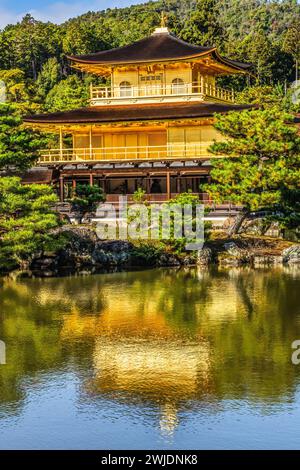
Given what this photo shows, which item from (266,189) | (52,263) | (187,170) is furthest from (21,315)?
(187,170)

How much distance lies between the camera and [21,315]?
2227 cm

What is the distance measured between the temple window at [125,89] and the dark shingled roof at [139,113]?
1.27 m

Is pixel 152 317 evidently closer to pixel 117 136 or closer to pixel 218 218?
pixel 218 218

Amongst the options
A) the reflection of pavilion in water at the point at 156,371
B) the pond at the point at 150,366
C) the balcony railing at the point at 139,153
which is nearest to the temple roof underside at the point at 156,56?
the balcony railing at the point at 139,153

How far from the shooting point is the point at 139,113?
3853cm

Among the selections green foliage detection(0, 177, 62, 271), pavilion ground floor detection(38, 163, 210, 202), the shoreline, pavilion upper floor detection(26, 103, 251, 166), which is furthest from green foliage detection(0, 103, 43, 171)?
pavilion upper floor detection(26, 103, 251, 166)

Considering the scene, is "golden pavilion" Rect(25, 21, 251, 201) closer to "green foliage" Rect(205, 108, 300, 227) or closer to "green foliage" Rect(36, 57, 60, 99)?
"green foliage" Rect(205, 108, 300, 227)

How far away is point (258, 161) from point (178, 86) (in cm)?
1040

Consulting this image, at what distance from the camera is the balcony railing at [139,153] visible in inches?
1502

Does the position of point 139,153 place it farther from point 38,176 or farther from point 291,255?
point 291,255

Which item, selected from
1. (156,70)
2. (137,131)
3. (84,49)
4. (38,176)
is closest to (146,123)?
(137,131)

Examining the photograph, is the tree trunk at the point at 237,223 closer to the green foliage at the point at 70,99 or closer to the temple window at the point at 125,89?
the temple window at the point at 125,89

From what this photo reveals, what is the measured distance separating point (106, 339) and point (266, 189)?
14.1 m

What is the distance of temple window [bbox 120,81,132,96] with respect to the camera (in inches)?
1635
